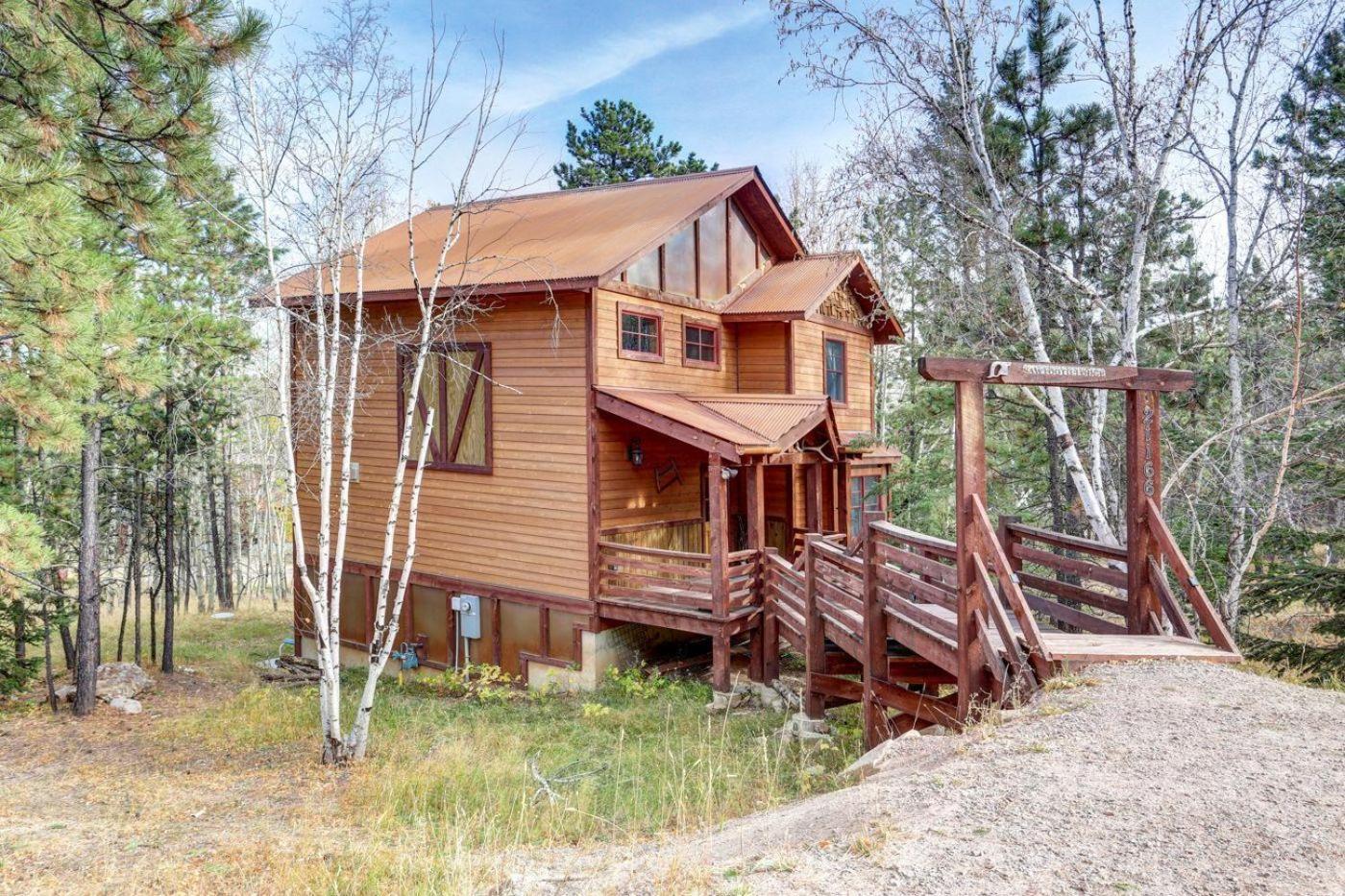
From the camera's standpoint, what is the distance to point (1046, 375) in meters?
6.57

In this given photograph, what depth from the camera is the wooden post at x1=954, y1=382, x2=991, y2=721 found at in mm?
6426

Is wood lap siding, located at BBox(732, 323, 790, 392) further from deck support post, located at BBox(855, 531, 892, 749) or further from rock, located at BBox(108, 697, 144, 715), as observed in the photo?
rock, located at BBox(108, 697, 144, 715)

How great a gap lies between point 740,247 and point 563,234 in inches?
126

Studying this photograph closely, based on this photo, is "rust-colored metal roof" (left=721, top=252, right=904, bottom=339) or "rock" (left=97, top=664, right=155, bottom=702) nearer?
"rock" (left=97, top=664, right=155, bottom=702)

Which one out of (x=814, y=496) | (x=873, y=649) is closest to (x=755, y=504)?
(x=814, y=496)

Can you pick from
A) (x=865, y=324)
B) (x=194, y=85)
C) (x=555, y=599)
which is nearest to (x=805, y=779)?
(x=555, y=599)

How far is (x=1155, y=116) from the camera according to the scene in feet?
33.0

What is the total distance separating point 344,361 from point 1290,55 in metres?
14.2

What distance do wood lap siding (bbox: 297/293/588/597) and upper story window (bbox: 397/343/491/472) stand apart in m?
0.16

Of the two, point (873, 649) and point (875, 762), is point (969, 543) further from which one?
point (873, 649)

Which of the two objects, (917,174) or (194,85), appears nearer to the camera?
(194,85)

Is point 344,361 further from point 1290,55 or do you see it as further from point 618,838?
point 1290,55

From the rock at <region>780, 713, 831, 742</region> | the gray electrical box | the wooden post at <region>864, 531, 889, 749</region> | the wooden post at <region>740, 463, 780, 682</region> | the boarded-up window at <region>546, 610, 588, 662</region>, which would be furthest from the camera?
the gray electrical box

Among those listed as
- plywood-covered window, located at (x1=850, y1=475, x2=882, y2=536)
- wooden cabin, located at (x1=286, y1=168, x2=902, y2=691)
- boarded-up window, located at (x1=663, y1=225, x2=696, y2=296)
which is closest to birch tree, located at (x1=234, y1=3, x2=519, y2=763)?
wooden cabin, located at (x1=286, y1=168, x2=902, y2=691)
